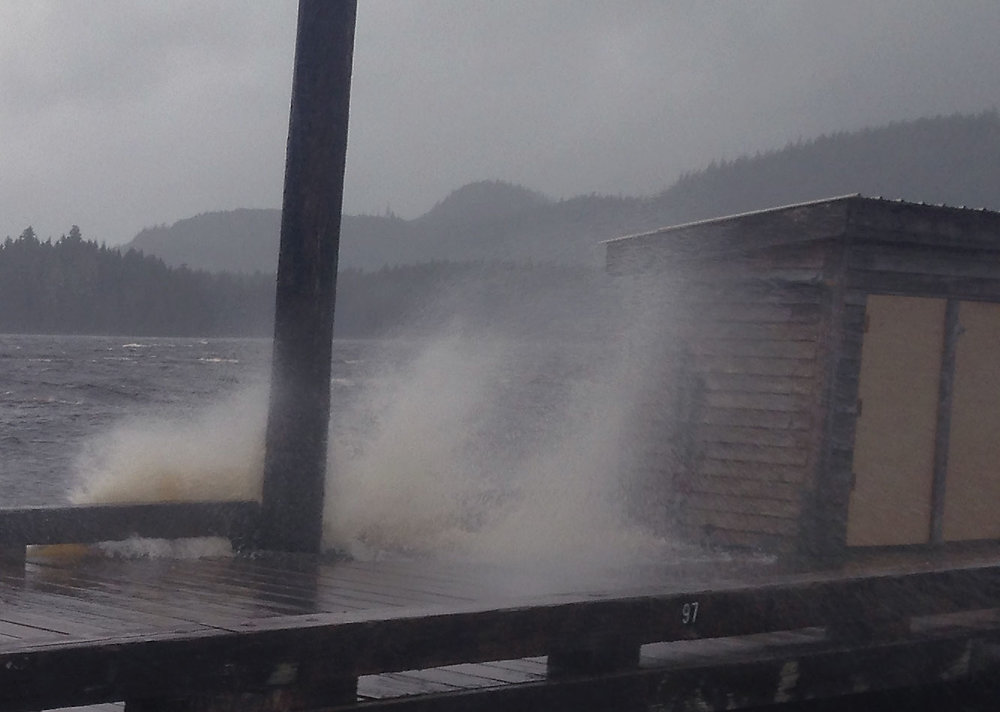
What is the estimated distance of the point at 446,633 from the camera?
4668 millimetres

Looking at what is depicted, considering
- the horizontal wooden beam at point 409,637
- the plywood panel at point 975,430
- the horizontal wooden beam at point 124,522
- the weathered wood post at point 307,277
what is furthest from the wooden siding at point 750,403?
the horizontal wooden beam at point 124,522

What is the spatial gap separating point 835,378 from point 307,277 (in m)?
4.18

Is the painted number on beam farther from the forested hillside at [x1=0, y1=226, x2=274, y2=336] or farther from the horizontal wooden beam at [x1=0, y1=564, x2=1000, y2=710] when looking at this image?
the forested hillside at [x1=0, y1=226, x2=274, y2=336]

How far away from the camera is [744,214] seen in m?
10.2

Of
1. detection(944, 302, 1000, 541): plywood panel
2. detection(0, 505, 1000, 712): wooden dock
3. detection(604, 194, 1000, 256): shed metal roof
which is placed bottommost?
detection(0, 505, 1000, 712): wooden dock

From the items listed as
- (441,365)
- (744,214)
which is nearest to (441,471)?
(744,214)

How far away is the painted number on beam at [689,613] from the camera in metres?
5.50

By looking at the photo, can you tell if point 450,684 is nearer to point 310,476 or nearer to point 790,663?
point 790,663

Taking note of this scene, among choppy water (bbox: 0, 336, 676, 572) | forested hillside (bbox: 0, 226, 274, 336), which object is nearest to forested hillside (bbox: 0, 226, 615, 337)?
forested hillside (bbox: 0, 226, 274, 336)

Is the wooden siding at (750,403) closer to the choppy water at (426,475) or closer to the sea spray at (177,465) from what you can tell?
the choppy water at (426,475)

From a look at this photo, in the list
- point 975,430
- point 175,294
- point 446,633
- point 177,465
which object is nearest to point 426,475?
point 177,465

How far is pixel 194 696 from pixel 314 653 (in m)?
0.43

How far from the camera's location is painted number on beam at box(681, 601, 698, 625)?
550 centimetres

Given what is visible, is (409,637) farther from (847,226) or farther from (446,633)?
(847,226)
